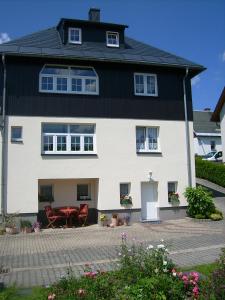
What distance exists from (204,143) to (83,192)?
31307 mm

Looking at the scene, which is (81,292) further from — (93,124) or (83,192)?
(83,192)

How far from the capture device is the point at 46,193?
2008cm

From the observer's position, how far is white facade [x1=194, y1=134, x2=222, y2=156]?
48.5 m

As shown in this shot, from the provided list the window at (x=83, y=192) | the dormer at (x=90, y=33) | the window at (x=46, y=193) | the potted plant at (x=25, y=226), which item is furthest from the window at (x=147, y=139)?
the potted plant at (x=25, y=226)

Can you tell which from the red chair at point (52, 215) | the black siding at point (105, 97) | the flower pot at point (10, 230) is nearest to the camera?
the flower pot at point (10, 230)

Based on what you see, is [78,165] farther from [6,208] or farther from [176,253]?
[176,253]

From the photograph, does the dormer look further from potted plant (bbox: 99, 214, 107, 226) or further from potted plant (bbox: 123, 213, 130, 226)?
potted plant (bbox: 123, 213, 130, 226)

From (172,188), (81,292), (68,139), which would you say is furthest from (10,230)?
(81,292)

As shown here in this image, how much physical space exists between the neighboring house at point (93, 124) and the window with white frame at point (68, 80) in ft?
0.17

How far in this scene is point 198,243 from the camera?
13.8 metres

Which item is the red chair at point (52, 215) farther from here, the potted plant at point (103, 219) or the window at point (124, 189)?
the window at point (124, 189)

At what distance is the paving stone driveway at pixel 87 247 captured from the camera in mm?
10203

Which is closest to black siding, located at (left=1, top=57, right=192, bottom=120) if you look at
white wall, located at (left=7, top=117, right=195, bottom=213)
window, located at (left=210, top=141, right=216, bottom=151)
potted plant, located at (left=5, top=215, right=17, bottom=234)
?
white wall, located at (left=7, top=117, right=195, bottom=213)

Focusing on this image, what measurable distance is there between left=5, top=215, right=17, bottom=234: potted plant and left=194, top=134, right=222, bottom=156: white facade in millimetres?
34568
